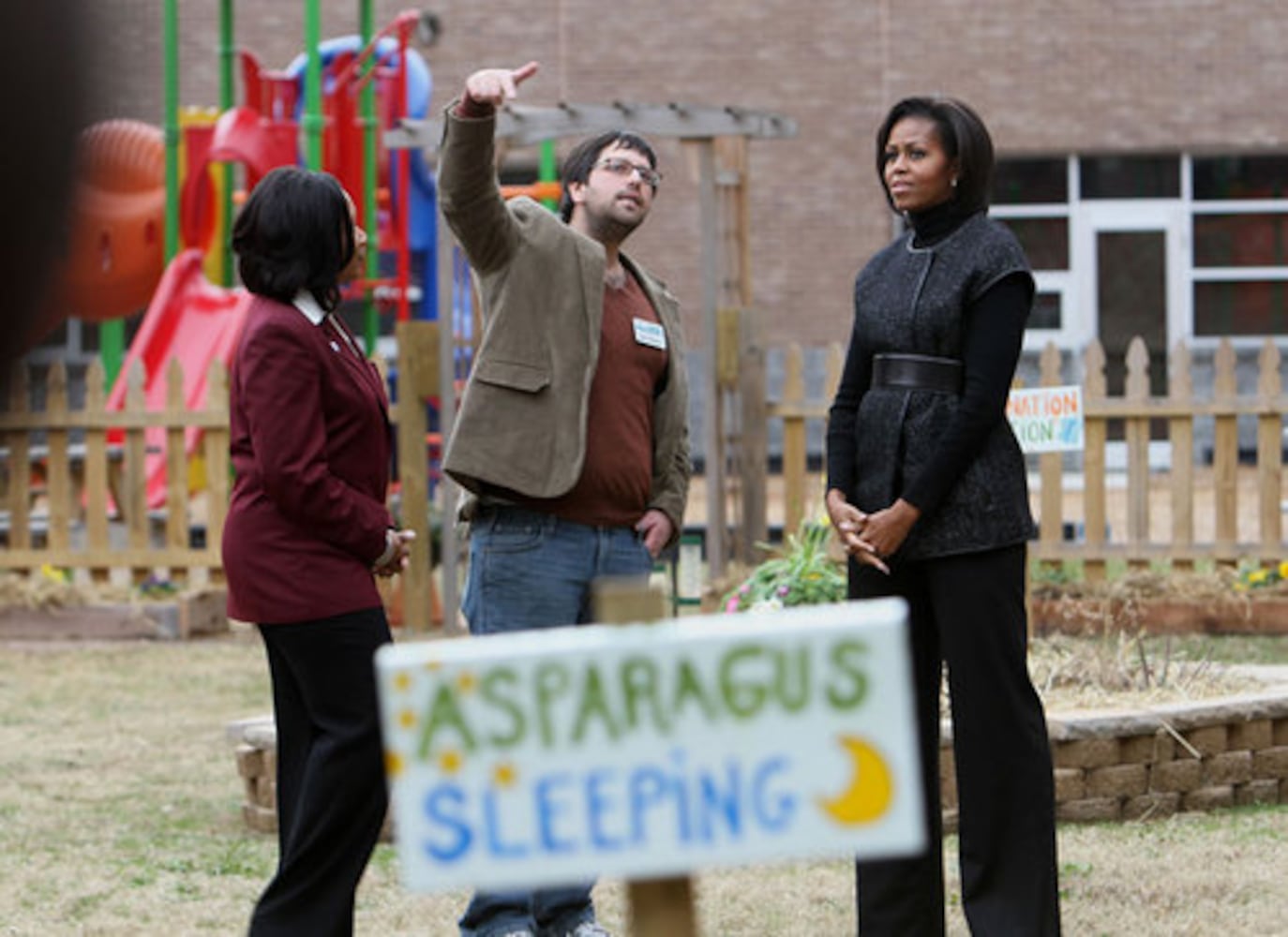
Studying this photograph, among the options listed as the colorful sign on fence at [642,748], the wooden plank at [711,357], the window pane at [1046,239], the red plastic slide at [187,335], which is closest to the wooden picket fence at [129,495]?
the red plastic slide at [187,335]

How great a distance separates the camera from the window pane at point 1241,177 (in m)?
22.2

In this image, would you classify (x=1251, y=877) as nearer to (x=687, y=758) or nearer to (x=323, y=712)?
(x=323, y=712)

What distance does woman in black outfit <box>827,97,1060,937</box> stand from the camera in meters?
4.24

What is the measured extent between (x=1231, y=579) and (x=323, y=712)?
7774 mm

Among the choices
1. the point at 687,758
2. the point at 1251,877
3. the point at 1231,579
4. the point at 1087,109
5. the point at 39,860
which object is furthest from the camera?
the point at 1087,109

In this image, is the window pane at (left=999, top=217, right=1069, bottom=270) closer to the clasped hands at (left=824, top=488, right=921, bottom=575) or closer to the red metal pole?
the red metal pole

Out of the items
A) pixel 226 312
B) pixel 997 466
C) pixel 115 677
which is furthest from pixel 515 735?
pixel 226 312

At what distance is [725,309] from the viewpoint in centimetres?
1168

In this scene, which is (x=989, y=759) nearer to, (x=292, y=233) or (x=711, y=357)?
(x=292, y=233)

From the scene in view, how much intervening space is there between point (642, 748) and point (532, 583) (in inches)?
90.9

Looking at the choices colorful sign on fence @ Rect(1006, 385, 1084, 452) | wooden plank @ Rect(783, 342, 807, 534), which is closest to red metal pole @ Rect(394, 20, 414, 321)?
wooden plank @ Rect(783, 342, 807, 534)

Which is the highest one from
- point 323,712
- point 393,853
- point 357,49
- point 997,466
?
point 357,49

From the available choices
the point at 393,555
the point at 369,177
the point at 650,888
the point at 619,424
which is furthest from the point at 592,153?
the point at 369,177

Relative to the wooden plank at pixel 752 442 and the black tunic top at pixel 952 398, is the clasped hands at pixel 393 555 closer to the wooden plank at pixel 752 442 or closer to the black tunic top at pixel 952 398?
the black tunic top at pixel 952 398
